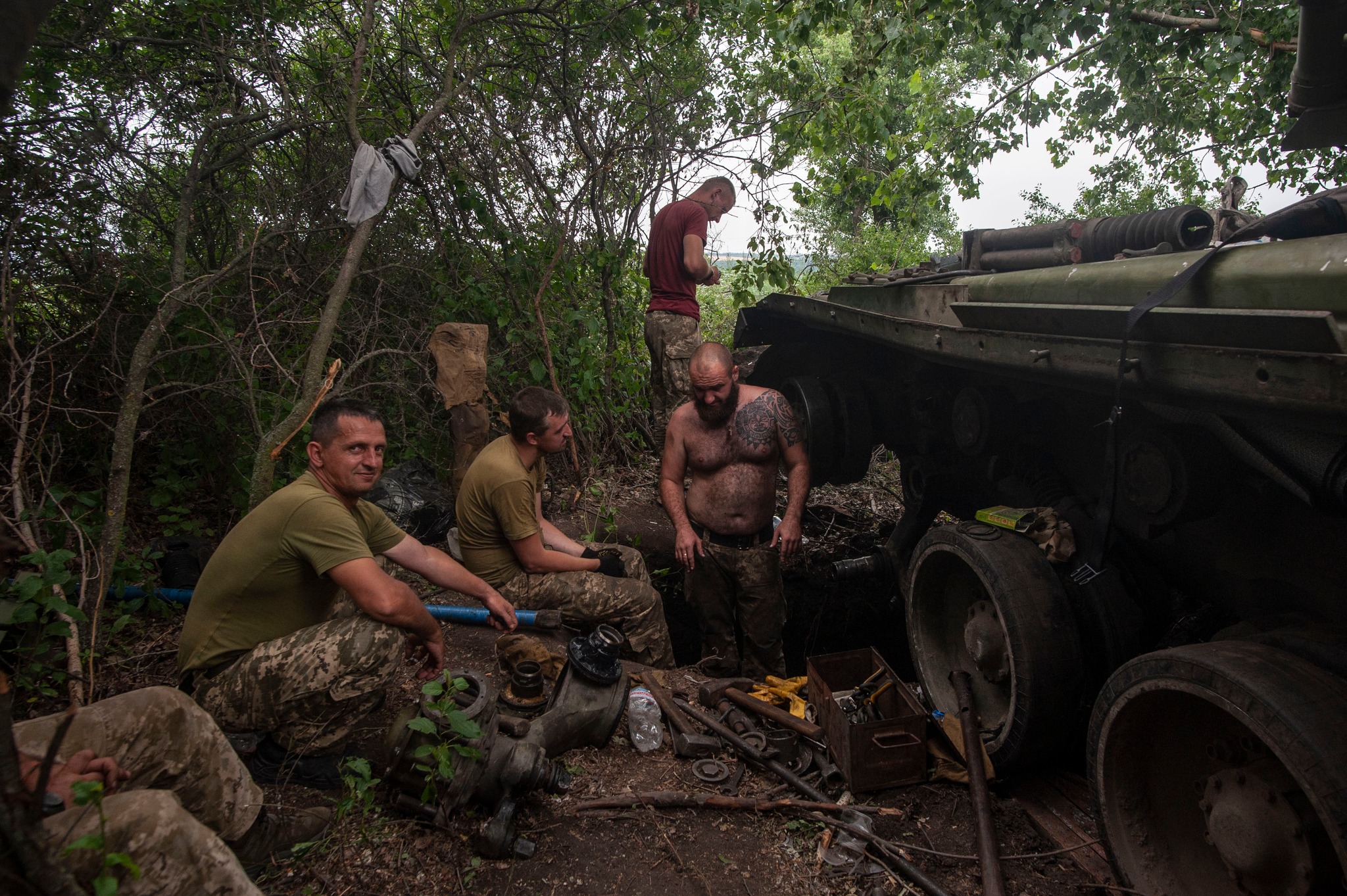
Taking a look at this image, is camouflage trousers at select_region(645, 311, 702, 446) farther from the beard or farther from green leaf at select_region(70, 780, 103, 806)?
green leaf at select_region(70, 780, 103, 806)

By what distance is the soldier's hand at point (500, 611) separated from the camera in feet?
10.9

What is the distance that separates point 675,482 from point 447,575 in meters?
1.75

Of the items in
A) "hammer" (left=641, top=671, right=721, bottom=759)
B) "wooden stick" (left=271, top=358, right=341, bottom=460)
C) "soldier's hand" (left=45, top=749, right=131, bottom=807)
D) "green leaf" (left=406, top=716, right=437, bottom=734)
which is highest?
"wooden stick" (left=271, top=358, right=341, bottom=460)

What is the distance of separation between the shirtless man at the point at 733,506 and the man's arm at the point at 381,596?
77.1 inches

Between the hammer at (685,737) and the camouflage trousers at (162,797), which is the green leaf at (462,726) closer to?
the camouflage trousers at (162,797)

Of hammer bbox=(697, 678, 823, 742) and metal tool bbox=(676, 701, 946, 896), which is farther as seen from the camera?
hammer bbox=(697, 678, 823, 742)

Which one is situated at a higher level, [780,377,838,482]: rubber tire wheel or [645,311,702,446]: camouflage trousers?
[645,311,702,446]: camouflage trousers

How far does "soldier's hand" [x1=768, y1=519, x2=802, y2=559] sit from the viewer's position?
4.53 metres

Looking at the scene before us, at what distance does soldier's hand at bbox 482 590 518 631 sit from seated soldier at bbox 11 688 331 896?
978 millimetres

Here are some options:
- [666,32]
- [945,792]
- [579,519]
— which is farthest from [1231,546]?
[666,32]

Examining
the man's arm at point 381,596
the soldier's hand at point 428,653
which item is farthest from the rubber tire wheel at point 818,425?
the man's arm at point 381,596

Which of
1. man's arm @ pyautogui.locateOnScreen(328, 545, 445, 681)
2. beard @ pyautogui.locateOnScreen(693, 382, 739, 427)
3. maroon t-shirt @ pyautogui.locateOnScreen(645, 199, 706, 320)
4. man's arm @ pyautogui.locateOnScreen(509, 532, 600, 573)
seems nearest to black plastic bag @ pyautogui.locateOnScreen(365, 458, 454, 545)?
man's arm @ pyautogui.locateOnScreen(509, 532, 600, 573)

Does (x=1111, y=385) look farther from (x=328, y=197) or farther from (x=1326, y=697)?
(x=328, y=197)

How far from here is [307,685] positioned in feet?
8.86
